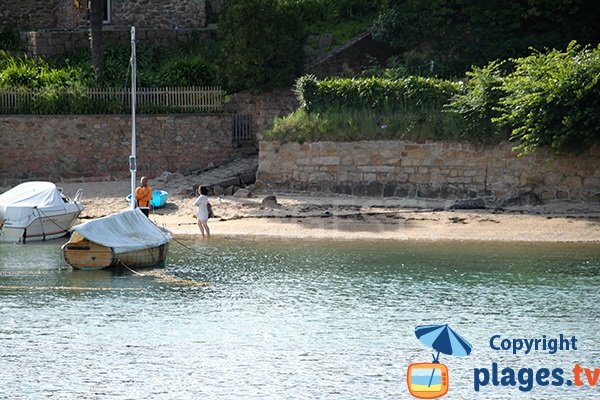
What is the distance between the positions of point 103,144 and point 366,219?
30.7 ft

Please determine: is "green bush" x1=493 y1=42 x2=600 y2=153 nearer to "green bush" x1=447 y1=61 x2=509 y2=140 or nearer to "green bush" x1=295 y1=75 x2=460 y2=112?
"green bush" x1=447 y1=61 x2=509 y2=140

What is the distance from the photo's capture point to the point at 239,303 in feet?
91.5

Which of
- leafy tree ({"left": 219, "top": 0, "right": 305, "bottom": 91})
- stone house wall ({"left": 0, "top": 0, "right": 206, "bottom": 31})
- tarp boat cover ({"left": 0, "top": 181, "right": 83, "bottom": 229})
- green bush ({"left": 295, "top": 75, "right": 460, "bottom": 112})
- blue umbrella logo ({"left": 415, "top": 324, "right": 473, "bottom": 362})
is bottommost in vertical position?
blue umbrella logo ({"left": 415, "top": 324, "right": 473, "bottom": 362})

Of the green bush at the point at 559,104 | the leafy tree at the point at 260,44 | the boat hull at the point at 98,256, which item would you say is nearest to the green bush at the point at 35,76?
the leafy tree at the point at 260,44

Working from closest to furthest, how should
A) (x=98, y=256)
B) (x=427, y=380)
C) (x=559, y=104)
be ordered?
1. (x=427, y=380)
2. (x=98, y=256)
3. (x=559, y=104)

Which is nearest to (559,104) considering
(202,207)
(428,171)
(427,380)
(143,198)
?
(428,171)

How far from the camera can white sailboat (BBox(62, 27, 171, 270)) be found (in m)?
30.2

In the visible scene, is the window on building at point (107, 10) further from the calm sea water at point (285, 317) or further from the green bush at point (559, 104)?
the green bush at point (559, 104)

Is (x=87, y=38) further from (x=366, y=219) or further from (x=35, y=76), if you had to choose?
(x=366, y=219)

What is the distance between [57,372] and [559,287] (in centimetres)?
1131

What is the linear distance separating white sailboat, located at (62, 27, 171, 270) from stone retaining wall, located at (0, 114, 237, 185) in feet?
32.6

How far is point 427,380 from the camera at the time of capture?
22766 millimetres

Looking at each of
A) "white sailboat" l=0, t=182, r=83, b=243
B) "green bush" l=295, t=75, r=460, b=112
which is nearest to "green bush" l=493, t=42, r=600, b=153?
"green bush" l=295, t=75, r=460, b=112

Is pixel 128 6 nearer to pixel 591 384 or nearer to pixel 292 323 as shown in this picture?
pixel 292 323
